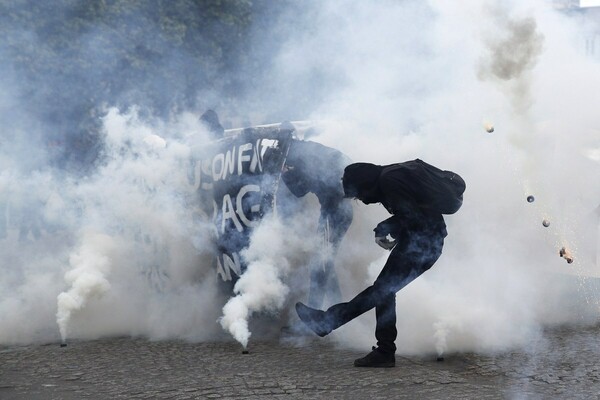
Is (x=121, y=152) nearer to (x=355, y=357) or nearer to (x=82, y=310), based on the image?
(x=82, y=310)

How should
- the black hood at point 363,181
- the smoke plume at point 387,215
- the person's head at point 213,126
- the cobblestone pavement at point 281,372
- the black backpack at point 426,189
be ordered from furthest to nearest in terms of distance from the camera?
the person's head at point 213,126 → the smoke plume at point 387,215 → the black hood at point 363,181 → the black backpack at point 426,189 → the cobblestone pavement at point 281,372

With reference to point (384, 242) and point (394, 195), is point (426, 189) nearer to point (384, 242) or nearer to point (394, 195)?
point (394, 195)

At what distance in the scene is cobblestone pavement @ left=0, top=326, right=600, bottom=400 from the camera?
587cm

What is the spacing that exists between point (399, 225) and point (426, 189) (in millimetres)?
321

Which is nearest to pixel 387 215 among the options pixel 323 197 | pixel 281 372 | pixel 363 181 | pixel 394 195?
pixel 323 197

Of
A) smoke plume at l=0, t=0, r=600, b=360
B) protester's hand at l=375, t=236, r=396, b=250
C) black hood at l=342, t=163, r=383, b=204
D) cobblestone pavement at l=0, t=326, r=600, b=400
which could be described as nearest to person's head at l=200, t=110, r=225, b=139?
smoke plume at l=0, t=0, r=600, b=360

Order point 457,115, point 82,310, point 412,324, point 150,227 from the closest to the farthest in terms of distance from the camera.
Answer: point 412,324 < point 82,310 < point 150,227 < point 457,115

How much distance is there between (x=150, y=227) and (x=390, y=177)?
2945 mm

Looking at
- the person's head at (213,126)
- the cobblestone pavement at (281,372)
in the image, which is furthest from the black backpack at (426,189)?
the person's head at (213,126)

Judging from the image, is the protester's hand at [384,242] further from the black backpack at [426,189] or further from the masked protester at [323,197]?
the masked protester at [323,197]

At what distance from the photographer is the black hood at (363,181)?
6.61m

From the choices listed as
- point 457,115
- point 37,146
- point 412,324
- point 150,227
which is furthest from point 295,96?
point 412,324

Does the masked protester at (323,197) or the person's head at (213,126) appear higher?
the person's head at (213,126)

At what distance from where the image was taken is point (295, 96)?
619 inches
